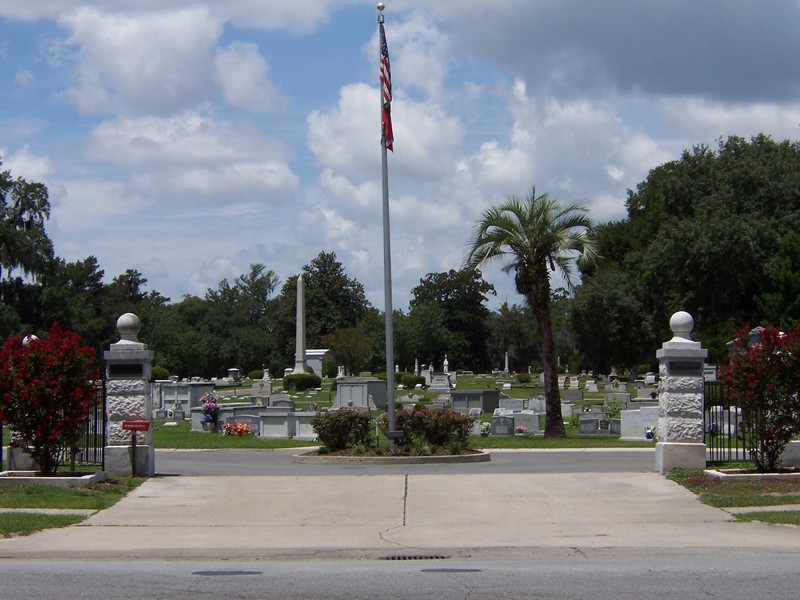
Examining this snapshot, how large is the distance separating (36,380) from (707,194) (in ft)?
177

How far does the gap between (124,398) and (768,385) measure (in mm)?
9658

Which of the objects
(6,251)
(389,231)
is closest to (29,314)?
(6,251)

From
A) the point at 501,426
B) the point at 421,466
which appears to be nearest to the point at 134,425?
the point at 421,466

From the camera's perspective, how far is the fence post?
16.2 meters

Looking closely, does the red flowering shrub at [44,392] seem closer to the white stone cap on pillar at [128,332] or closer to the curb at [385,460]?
the white stone cap on pillar at [128,332]

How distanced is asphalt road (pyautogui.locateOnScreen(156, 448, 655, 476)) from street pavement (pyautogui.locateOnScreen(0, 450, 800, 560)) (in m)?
0.39

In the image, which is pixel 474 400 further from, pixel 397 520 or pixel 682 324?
pixel 397 520

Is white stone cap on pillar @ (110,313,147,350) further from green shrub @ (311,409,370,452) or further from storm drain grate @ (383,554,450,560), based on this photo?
storm drain grate @ (383,554,450,560)

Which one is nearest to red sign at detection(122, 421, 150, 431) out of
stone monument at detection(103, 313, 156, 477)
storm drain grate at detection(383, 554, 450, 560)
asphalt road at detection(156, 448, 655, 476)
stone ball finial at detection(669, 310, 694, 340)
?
stone monument at detection(103, 313, 156, 477)

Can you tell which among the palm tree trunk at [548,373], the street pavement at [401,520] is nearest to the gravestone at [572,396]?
the palm tree trunk at [548,373]

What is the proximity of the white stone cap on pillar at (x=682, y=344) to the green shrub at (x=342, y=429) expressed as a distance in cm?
694

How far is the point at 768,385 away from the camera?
15.3 meters

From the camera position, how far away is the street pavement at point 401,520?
11.2 m

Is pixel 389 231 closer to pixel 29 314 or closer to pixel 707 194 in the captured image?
pixel 707 194
